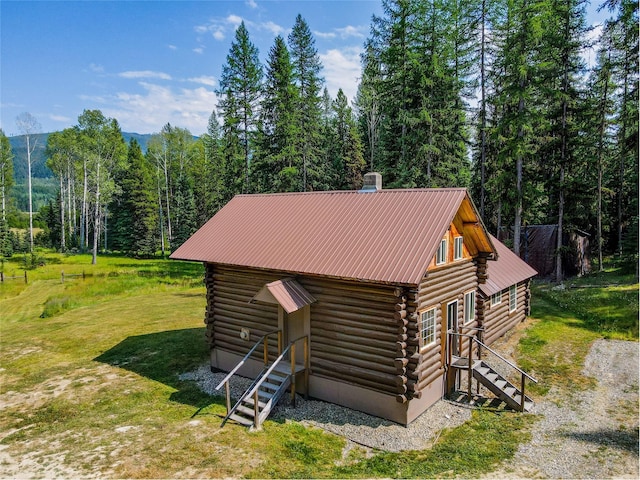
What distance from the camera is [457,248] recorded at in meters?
13.2

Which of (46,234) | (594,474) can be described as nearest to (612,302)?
(594,474)

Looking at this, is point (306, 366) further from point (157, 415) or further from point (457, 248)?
point (457, 248)

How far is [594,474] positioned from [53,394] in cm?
1502

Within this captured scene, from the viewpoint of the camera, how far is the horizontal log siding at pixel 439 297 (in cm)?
1127

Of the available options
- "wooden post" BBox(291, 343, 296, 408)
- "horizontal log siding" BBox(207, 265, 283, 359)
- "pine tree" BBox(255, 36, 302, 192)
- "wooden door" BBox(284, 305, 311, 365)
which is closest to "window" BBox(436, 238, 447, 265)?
"wooden door" BBox(284, 305, 311, 365)

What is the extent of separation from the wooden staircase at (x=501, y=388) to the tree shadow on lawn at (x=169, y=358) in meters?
7.89

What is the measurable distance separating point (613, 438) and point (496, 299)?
763 centimetres

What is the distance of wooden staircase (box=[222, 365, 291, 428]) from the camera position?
35.0 ft

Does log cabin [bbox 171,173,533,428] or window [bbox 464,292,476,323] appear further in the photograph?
window [bbox 464,292,476,323]

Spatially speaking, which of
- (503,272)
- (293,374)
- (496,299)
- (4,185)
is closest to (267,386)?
(293,374)

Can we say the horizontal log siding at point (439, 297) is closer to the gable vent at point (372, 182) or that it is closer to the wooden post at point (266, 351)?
the gable vent at point (372, 182)

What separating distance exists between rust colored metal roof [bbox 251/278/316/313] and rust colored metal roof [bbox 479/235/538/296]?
7.58 meters

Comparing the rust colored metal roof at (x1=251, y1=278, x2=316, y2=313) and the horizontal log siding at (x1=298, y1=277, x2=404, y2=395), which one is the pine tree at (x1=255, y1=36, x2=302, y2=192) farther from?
the horizontal log siding at (x1=298, y1=277, x2=404, y2=395)

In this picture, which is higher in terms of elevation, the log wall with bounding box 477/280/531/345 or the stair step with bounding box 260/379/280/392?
the log wall with bounding box 477/280/531/345
